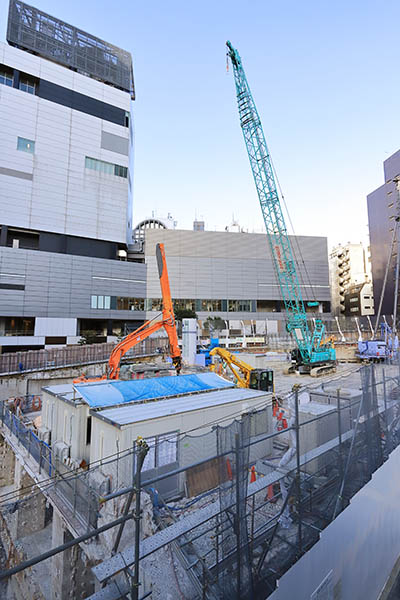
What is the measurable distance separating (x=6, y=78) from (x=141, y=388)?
62.3 m

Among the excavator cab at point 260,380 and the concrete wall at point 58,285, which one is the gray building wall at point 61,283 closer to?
the concrete wall at point 58,285

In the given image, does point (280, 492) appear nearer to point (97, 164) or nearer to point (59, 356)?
point (59, 356)

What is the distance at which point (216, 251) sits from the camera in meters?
70.2

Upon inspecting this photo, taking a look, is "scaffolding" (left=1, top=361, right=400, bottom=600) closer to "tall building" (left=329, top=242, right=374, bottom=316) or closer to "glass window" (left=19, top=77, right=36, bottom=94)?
"glass window" (left=19, top=77, right=36, bottom=94)

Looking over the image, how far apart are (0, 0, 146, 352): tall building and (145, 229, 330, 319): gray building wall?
10.5 meters

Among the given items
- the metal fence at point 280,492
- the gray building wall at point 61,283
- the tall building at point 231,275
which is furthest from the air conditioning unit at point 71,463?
the tall building at point 231,275

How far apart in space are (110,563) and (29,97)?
2575 inches

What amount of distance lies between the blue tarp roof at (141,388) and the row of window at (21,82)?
60.5 m

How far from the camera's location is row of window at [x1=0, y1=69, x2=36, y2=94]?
165 feet

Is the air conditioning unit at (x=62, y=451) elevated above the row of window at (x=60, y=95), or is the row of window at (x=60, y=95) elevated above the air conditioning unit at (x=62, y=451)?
the row of window at (x=60, y=95)

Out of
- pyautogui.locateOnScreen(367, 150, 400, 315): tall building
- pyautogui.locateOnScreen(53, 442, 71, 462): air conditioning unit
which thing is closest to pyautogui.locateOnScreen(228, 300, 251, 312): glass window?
pyautogui.locateOnScreen(367, 150, 400, 315): tall building

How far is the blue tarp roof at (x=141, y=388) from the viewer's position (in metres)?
11.5

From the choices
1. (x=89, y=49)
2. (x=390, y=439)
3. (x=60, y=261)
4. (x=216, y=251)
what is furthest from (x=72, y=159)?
(x=390, y=439)

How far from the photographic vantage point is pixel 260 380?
19094 millimetres
